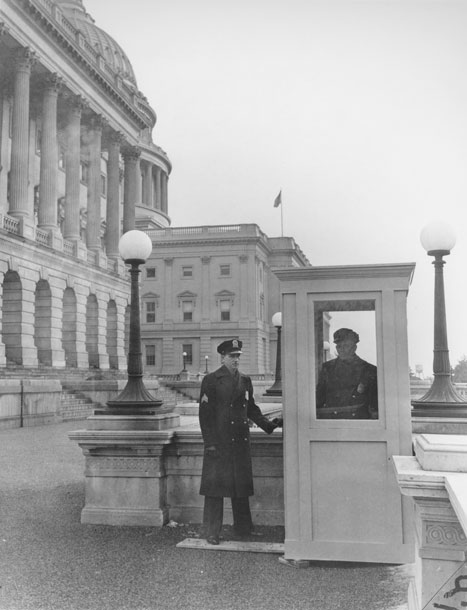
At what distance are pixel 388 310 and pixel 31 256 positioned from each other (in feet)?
114

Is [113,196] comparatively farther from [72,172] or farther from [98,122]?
[72,172]

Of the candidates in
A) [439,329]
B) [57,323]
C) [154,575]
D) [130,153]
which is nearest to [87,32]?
[130,153]

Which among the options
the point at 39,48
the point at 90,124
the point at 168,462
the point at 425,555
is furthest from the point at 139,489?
the point at 90,124

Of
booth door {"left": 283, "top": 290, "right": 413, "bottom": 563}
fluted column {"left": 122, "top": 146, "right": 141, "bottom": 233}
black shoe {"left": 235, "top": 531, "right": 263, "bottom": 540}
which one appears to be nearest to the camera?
→ booth door {"left": 283, "top": 290, "right": 413, "bottom": 563}

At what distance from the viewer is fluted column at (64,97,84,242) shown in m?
45.0

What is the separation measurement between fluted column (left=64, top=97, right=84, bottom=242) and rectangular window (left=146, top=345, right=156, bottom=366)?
2864cm

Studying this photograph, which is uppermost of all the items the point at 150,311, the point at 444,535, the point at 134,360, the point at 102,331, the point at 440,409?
the point at 150,311

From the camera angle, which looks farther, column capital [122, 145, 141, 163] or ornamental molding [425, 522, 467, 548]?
column capital [122, 145, 141, 163]

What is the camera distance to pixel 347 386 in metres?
5.95

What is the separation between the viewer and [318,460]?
589 cm

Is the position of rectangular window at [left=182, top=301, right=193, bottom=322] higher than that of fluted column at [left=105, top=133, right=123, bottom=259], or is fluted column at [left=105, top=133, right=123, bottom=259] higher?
fluted column at [left=105, top=133, right=123, bottom=259]

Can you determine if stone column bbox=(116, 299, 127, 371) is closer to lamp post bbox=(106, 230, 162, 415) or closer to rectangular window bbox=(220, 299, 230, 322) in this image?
rectangular window bbox=(220, 299, 230, 322)

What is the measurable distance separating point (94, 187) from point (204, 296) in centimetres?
2642

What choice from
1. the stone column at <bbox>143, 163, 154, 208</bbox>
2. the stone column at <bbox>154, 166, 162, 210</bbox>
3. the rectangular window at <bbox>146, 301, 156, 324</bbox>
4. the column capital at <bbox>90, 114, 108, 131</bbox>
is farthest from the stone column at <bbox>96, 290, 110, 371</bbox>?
the rectangular window at <bbox>146, 301, 156, 324</bbox>
